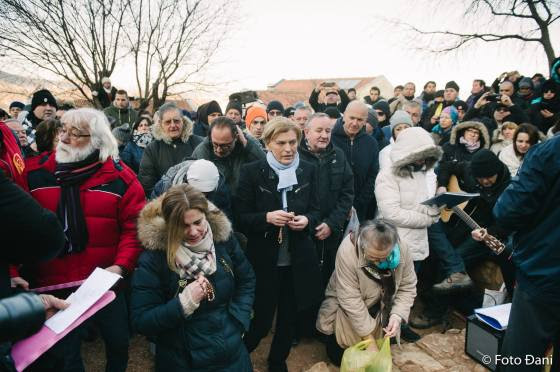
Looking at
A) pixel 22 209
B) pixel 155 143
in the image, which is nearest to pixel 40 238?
pixel 22 209

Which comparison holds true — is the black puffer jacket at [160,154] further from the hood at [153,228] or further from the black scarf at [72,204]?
the hood at [153,228]

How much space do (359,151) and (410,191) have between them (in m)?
0.88

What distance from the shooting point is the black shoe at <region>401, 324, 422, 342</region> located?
353 cm

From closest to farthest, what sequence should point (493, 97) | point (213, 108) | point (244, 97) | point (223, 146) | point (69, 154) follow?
point (69, 154)
point (223, 146)
point (213, 108)
point (493, 97)
point (244, 97)

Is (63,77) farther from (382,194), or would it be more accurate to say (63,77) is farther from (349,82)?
(349,82)

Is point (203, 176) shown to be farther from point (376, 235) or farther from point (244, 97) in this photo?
point (244, 97)

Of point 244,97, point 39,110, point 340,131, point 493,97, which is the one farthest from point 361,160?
point 493,97

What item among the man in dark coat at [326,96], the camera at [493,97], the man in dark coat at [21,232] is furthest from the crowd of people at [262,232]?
the camera at [493,97]

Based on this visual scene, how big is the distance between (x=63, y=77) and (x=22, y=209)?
38.4ft

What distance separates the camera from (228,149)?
329cm

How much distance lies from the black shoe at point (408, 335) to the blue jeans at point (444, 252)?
651mm

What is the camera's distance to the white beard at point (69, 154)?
2197 millimetres

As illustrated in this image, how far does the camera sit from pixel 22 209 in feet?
4.09

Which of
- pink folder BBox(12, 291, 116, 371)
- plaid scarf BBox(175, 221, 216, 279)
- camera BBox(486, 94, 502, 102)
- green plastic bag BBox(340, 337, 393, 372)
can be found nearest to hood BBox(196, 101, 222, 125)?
plaid scarf BBox(175, 221, 216, 279)
